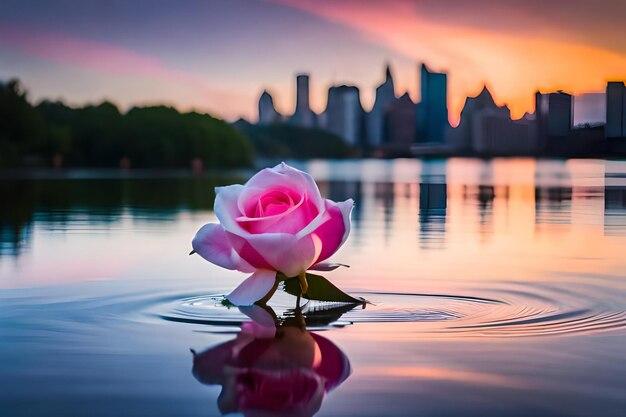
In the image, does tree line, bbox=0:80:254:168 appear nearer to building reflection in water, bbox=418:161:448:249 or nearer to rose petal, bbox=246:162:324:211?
building reflection in water, bbox=418:161:448:249

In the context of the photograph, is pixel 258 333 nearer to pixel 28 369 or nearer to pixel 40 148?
pixel 28 369

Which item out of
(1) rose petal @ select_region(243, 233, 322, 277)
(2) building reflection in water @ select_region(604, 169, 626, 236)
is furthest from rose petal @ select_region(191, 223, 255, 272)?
(2) building reflection in water @ select_region(604, 169, 626, 236)

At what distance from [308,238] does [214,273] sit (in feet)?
5.07

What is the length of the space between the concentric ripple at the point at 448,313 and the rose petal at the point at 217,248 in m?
0.15

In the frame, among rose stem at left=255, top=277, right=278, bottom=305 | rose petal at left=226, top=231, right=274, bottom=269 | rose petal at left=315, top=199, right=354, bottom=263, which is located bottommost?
rose stem at left=255, top=277, right=278, bottom=305

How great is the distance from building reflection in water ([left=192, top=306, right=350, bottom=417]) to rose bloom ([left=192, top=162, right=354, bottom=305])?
0.48 ft

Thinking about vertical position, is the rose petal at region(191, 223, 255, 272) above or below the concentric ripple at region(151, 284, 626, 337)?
above

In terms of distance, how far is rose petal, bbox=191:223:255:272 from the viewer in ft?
8.34

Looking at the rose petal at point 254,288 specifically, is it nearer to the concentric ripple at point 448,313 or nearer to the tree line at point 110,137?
the concentric ripple at point 448,313

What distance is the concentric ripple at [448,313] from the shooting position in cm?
259

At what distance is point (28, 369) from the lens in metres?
2.04

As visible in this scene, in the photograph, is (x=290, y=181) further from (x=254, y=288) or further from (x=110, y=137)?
(x=110, y=137)

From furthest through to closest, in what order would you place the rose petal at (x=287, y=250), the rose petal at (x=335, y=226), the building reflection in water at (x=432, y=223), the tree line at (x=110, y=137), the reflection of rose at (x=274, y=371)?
the tree line at (x=110, y=137) < the building reflection in water at (x=432, y=223) < the rose petal at (x=335, y=226) < the rose petal at (x=287, y=250) < the reflection of rose at (x=274, y=371)

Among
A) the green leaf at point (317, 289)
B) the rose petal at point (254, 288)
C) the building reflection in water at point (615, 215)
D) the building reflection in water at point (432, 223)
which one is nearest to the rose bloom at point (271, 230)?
the rose petal at point (254, 288)
